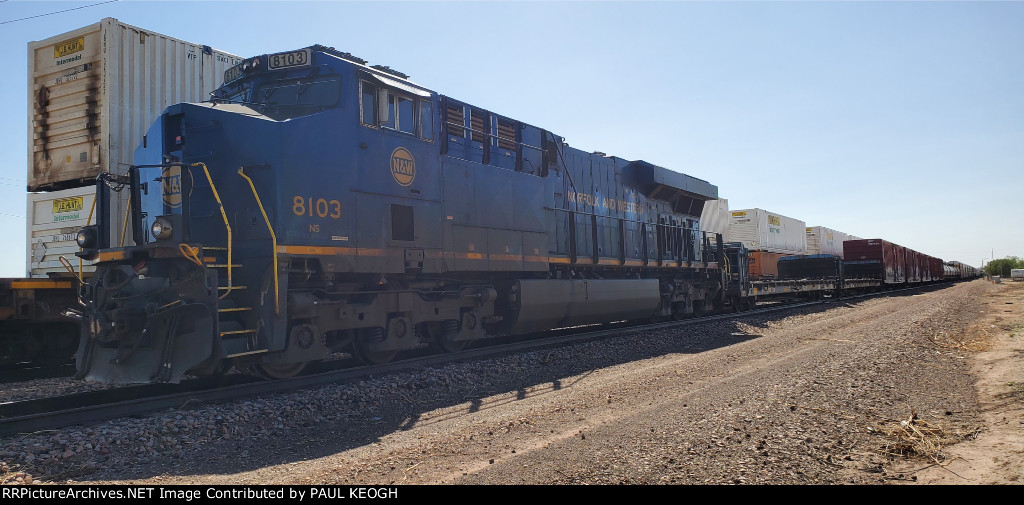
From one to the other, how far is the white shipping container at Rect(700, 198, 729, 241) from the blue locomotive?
20.6 m

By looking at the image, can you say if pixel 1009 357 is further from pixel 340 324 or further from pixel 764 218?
pixel 764 218

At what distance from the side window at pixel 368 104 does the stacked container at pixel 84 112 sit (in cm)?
468

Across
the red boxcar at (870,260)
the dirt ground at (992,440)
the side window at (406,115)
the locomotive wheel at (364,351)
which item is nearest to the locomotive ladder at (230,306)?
the locomotive wheel at (364,351)

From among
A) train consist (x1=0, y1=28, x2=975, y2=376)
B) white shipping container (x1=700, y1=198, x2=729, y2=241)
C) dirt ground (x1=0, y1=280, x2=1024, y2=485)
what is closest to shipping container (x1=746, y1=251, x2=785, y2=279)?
white shipping container (x1=700, y1=198, x2=729, y2=241)

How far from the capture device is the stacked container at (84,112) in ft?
31.3

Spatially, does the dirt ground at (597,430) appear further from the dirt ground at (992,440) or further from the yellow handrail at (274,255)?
the yellow handrail at (274,255)

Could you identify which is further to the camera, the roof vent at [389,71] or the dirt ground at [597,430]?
the roof vent at [389,71]

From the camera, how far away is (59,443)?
463 centimetres

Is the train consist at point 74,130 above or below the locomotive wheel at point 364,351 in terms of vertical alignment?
above

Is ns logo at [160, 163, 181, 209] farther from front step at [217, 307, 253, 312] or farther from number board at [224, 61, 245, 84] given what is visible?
number board at [224, 61, 245, 84]

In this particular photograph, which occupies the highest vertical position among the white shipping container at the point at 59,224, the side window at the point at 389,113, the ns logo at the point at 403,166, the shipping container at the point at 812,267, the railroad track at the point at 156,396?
the side window at the point at 389,113

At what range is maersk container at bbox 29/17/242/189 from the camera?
953 cm

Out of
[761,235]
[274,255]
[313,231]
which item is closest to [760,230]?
[761,235]
